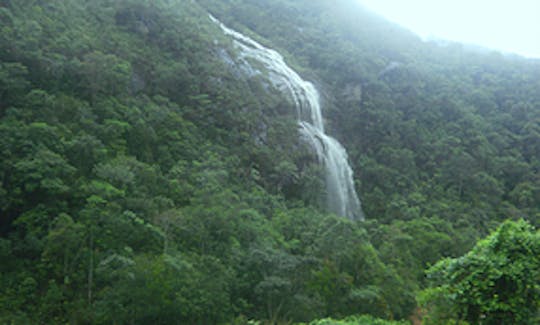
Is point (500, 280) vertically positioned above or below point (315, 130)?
above

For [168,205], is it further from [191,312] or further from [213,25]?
[213,25]

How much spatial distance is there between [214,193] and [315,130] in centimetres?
1284

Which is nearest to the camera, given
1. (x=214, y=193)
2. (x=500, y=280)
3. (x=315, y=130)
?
(x=500, y=280)

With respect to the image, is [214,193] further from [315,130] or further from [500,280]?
[315,130]

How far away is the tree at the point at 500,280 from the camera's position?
532cm

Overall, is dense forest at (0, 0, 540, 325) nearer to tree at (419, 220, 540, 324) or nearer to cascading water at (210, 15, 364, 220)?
tree at (419, 220, 540, 324)

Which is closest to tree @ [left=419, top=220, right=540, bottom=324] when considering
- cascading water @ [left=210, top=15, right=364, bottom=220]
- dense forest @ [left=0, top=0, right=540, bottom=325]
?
dense forest @ [left=0, top=0, right=540, bottom=325]

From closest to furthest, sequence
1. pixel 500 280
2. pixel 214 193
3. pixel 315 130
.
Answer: pixel 500 280, pixel 214 193, pixel 315 130

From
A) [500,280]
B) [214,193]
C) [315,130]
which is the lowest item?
[214,193]

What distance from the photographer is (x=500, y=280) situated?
5453 millimetres

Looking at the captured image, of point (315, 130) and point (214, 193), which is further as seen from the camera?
point (315, 130)

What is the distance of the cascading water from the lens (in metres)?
23.9

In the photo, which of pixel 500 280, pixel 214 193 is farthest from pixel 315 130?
pixel 500 280

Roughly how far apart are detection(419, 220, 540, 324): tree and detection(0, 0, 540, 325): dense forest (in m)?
0.03
